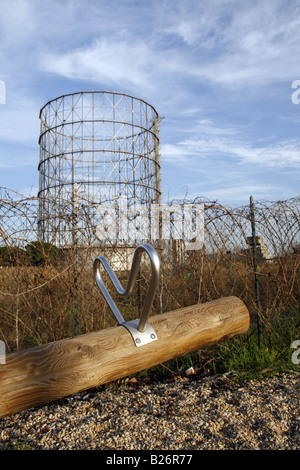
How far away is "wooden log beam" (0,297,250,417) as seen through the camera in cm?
213

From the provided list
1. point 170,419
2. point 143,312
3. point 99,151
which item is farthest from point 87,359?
point 99,151

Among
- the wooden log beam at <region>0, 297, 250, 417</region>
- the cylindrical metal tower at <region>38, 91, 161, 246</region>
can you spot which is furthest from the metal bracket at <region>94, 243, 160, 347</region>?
the cylindrical metal tower at <region>38, 91, 161, 246</region>

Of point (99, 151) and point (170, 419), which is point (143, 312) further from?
point (99, 151)

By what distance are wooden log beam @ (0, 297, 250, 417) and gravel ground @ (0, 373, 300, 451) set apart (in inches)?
12.7

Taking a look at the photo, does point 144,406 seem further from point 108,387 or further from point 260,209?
point 260,209

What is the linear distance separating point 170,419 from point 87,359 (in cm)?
72

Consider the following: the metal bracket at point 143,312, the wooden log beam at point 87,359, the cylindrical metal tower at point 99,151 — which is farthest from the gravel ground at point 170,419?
the cylindrical metal tower at point 99,151

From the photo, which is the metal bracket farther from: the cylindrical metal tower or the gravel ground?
the cylindrical metal tower

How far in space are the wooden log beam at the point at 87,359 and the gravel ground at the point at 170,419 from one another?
0.32 metres

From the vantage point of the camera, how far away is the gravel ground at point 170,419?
7.49 ft

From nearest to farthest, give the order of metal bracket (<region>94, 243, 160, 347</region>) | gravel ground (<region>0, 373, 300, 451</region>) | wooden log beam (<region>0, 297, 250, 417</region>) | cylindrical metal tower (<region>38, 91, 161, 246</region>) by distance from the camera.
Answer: metal bracket (<region>94, 243, 160, 347</region>), wooden log beam (<region>0, 297, 250, 417</region>), gravel ground (<region>0, 373, 300, 451</region>), cylindrical metal tower (<region>38, 91, 161, 246</region>)

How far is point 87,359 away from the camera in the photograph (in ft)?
7.71

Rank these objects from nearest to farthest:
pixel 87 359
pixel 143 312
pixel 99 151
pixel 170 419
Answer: pixel 143 312
pixel 87 359
pixel 170 419
pixel 99 151
